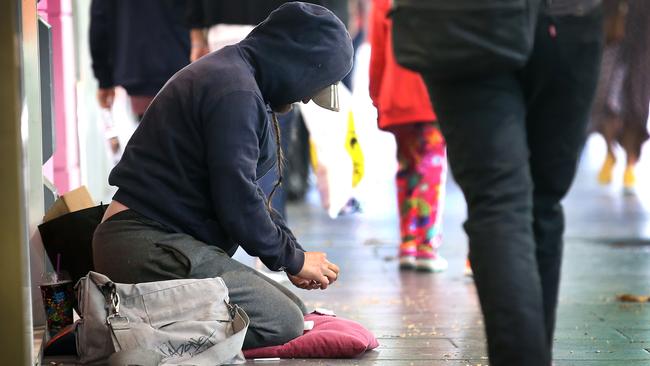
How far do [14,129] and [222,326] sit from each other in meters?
1.23

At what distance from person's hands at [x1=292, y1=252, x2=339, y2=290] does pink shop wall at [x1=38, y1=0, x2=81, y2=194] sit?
5.26 feet

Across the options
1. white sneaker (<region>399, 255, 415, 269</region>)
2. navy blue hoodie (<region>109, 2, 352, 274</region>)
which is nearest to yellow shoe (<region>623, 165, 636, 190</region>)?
white sneaker (<region>399, 255, 415, 269</region>)

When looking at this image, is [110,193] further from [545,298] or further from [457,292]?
[545,298]

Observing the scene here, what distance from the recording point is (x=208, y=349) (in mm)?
3484

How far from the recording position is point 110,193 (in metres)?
9.21

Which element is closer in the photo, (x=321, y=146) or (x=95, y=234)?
(x=95, y=234)

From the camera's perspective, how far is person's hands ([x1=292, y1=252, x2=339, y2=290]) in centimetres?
374

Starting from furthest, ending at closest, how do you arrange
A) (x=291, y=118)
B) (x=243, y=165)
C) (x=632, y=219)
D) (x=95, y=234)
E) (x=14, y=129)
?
1. (x=632, y=219)
2. (x=291, y=118)
3. (x=95, y=234)
4. (x=243, y=165)
5. (x=14, y=129)

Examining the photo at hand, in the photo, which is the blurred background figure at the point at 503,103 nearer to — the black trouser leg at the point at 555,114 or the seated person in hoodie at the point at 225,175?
the black trouser leg at the point at 555,114

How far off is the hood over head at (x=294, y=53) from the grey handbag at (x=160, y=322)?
67 centimetres

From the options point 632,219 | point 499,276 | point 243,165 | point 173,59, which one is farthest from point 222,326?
point 632,219

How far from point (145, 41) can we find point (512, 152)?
324 centimetres

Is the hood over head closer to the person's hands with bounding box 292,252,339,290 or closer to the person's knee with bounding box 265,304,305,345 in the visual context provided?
the person's hands with bounding box 292,252,339,290

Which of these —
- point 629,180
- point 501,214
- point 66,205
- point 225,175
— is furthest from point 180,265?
point 629,180
